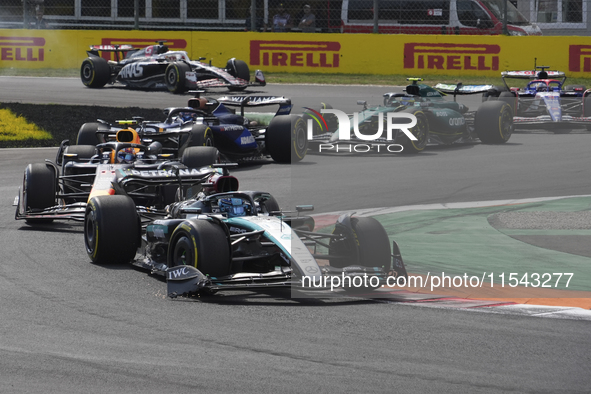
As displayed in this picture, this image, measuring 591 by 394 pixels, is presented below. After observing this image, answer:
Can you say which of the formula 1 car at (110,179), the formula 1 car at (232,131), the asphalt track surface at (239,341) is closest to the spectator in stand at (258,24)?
the formula 1 car at (232,131)

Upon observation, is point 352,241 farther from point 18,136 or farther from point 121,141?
point 18,136

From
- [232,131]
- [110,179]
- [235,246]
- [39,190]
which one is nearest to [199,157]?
[110,179]

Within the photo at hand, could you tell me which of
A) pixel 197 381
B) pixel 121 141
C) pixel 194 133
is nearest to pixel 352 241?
pixel 197 381

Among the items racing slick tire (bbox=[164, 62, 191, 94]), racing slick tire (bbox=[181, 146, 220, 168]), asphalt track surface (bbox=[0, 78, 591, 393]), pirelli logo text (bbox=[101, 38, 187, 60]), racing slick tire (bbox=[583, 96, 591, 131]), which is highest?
pirelli logo text (bbox=[101, 38, 187, 60])

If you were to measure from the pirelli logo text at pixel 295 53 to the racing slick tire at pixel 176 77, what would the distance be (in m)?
4.50

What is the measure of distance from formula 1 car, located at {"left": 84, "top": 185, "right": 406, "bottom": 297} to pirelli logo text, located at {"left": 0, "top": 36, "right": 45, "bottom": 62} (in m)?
21.1

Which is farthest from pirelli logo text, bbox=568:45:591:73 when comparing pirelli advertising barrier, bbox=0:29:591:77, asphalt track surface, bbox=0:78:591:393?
asphalt track surface, bbox=0:78:591:393

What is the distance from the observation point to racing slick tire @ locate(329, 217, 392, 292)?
774 centimetres

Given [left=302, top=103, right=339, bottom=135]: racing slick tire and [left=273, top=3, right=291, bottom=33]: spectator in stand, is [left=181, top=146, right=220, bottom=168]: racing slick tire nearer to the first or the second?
[left=302, top=103, right=339, bottom=135]: racing slick tire

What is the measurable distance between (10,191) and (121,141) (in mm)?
2030

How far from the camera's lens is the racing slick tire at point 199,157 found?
472 inches

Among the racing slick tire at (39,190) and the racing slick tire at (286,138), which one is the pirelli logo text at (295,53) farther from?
the racing slick tire at (39,190)

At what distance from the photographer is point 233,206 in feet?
26.9

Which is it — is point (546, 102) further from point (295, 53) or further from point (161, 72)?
point (161, 72)
